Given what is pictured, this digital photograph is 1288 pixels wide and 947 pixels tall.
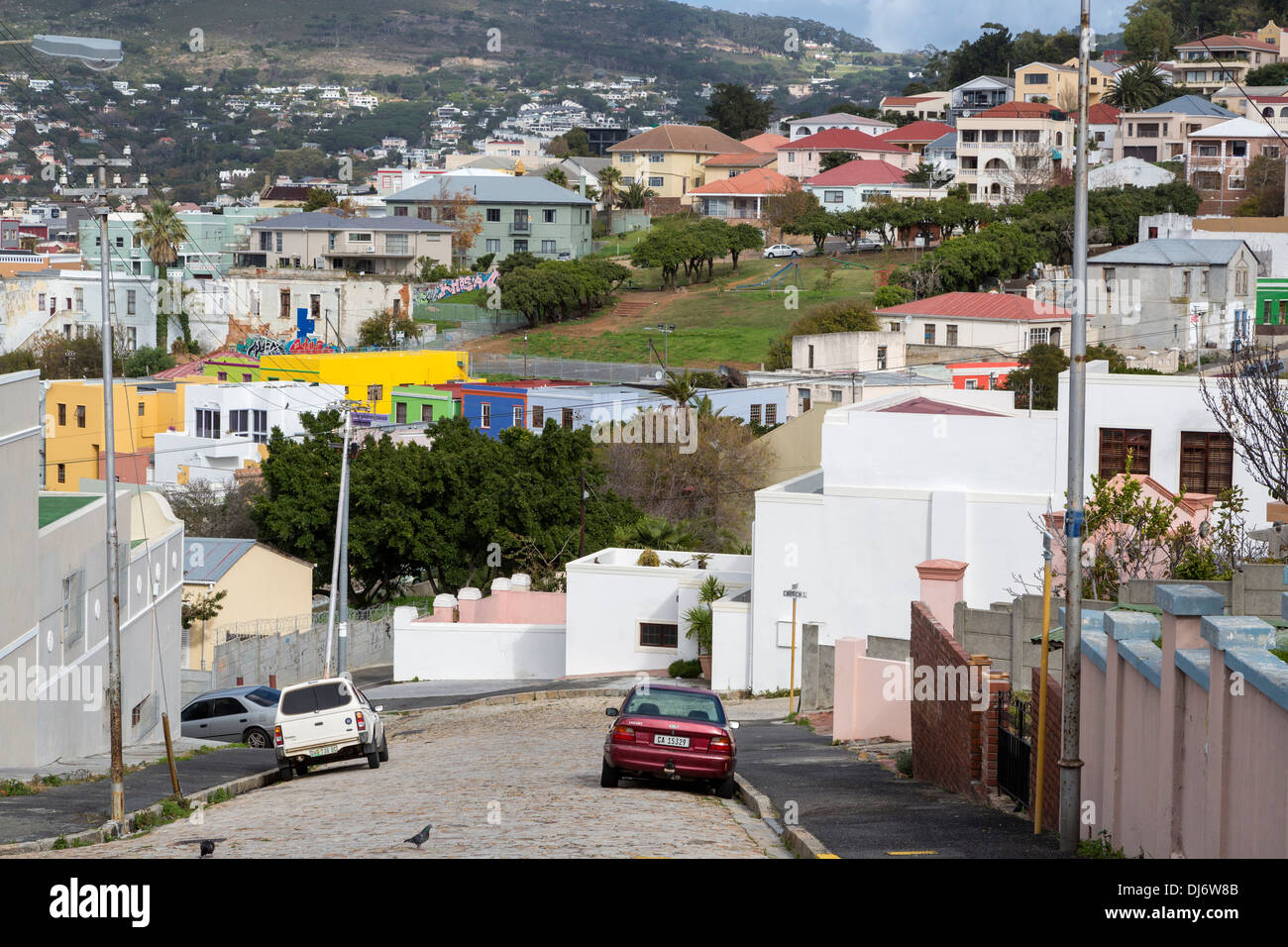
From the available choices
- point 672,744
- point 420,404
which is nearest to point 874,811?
point 672,744

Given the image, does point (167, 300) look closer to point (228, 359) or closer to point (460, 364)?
point (228, 359)

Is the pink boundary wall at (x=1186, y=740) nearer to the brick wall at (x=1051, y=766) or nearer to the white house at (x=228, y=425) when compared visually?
the brick wall at (x=1051, y=766)

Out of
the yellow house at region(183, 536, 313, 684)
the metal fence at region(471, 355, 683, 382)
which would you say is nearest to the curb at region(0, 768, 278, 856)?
the yellow house at region(183, 536, 313, 684)

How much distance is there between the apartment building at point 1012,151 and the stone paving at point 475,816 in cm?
10111

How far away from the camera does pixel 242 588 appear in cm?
4619

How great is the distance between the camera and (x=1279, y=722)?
9438 millimetres

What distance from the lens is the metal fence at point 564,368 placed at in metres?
88.0

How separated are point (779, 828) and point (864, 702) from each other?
8.55 meters

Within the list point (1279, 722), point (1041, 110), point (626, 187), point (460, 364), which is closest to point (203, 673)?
point (1279, 722)

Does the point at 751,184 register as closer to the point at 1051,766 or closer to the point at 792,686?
the point at 792,686

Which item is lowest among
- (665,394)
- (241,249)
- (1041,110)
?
(665,394)

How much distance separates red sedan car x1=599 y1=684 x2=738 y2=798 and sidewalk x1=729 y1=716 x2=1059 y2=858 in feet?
2.42

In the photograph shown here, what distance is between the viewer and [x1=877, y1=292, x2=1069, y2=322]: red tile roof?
79.6m
